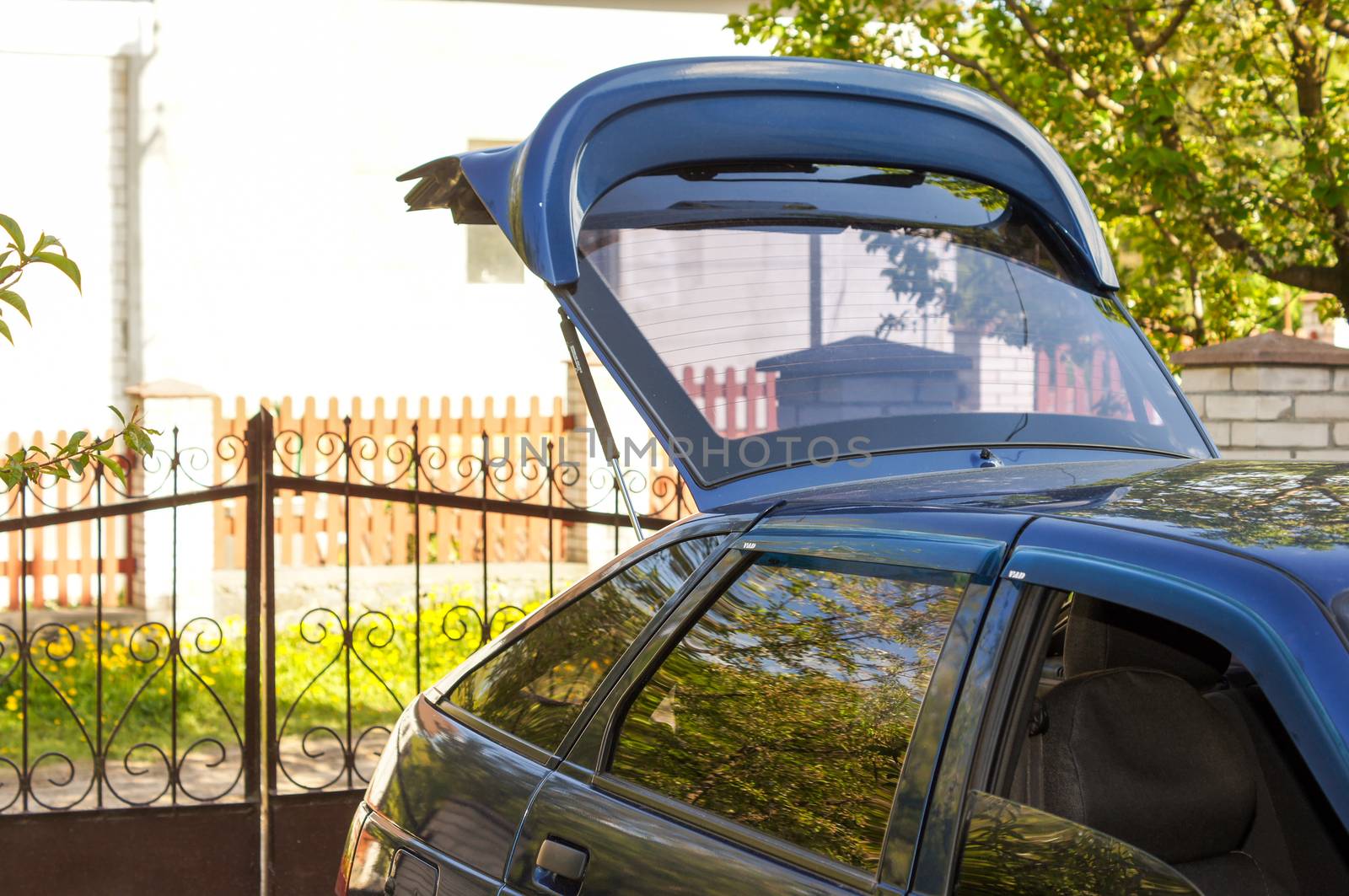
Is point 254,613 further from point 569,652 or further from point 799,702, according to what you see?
point 799,702

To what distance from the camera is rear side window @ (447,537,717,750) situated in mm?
2334

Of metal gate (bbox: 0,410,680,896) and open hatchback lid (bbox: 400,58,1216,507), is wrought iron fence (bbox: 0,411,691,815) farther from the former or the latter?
open hatchback lid (bbox: 400,58,1216,507)

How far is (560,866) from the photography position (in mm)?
2137

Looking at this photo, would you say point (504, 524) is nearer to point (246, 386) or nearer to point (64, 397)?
point (246, 386)

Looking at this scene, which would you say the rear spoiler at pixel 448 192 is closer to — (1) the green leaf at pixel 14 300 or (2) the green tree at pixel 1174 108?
(1) the green leaf at pixel 14 300

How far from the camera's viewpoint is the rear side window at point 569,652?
233cm

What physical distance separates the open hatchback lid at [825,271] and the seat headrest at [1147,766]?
22.7 inches

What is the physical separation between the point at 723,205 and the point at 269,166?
9201 mm

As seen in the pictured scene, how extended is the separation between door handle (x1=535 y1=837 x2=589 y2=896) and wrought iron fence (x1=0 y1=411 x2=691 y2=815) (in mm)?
2207

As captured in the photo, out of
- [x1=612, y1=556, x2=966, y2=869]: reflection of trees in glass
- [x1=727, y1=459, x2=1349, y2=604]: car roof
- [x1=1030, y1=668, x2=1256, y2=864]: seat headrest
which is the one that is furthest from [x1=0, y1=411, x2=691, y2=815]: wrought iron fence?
[x1=1030, y1=668, x2=1256, y2=864]: seat headrest

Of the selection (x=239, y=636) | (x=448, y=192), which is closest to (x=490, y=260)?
(x=239, y=636)

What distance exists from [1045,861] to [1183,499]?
57cm

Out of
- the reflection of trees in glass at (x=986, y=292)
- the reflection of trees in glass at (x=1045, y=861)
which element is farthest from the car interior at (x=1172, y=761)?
the reflection of trees in glass at (x=986, y=292)

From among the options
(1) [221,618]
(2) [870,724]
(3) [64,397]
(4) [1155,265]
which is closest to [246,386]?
(3) [64,397]
